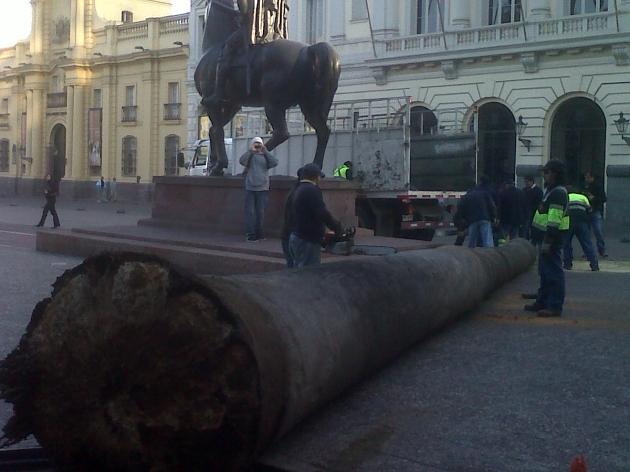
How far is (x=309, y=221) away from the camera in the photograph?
28.7 feet

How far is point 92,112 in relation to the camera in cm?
5472

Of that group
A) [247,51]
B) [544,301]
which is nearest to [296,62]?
[247,51]

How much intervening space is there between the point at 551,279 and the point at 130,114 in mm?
45814

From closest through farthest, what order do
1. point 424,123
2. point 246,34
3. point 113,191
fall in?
point 246,34, point 424,123, point 113,191

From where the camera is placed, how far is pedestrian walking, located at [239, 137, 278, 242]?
1205cm

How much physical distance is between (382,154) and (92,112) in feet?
129

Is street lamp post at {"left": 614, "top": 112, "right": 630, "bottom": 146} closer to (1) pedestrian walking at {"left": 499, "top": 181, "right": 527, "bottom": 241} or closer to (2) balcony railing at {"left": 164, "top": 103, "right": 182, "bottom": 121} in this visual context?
(1) pedestrian walking at {"left": 499, "top": 181, "right": 527, "bottom": 241}

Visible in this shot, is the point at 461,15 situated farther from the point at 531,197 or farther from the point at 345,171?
the point at 531,197

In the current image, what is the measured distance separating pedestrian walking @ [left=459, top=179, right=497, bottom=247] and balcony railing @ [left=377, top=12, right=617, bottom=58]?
16.7 metres

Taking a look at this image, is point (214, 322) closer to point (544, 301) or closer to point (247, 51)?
point (544, 301)

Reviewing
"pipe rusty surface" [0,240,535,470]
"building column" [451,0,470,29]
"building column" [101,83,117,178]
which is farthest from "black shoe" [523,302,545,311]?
"building column" [101,83,117,178]

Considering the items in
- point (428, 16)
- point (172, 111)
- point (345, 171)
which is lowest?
point (345, 171)

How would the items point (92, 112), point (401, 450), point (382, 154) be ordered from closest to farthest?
point (401, 450), point (382, 154), point (92, 112)

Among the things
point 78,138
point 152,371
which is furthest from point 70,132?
point 152,371
